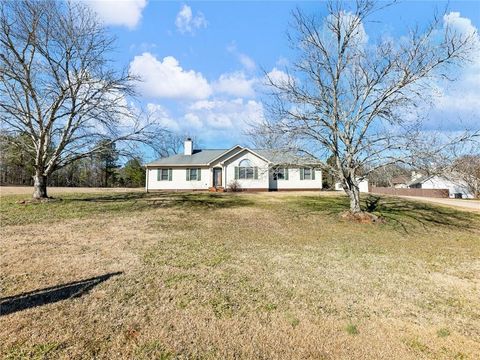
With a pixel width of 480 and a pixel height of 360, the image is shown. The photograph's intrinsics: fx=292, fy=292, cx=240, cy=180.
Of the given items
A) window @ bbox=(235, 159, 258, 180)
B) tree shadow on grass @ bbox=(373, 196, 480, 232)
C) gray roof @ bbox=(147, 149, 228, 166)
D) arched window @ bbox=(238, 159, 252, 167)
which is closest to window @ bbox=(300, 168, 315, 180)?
window @ bbox=(235, 159, 258, 180)

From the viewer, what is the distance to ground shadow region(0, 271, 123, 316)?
4.18m

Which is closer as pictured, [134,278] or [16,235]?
[134,278]

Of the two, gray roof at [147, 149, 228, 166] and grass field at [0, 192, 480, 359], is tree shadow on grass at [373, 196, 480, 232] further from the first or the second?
gray roof at [147, 149, 228, 166]

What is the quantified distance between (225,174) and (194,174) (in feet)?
10.6

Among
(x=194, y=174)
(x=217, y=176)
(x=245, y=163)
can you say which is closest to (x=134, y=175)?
(x=194, y=174)

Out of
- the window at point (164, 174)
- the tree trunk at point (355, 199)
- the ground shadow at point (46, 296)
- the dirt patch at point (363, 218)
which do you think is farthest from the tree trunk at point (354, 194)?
the window at point (164, 174)

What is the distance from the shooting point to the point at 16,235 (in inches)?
336

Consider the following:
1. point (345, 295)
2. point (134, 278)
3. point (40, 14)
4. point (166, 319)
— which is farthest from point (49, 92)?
point (345, 295)

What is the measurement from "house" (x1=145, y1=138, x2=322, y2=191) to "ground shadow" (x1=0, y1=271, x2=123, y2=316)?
70.0 ft

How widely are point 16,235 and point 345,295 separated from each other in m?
9.06

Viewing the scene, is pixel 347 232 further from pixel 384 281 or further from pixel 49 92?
pixel 49 92

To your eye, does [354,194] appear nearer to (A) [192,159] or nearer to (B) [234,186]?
(B) [234,186]

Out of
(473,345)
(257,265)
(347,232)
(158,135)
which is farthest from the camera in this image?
(158,135)

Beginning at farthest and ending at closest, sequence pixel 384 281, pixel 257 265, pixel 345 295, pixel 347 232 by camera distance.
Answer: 1. pixel 347 232
2. pixel 257 265
3. pixel 384 281
4. pixel 345 295
